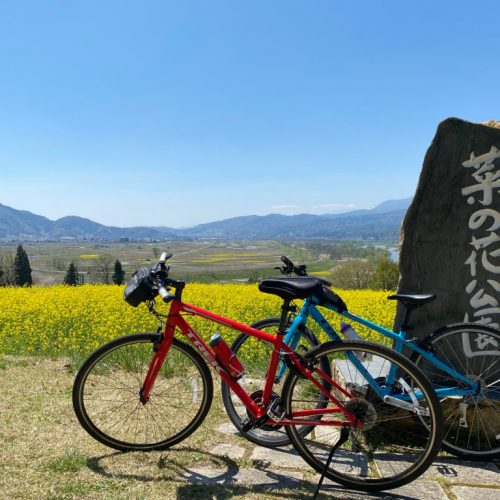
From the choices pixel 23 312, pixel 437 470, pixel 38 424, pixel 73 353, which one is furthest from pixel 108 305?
pixel 437 470

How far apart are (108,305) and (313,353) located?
21.2 ft

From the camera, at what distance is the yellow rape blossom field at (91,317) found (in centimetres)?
691

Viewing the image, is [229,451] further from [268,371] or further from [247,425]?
[268,371]

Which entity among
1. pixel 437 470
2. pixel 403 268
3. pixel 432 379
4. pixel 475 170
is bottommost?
pixel 437 470

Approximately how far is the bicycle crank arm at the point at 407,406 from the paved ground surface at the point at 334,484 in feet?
1.65

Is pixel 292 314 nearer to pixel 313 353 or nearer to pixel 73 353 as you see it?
pixel 313 353

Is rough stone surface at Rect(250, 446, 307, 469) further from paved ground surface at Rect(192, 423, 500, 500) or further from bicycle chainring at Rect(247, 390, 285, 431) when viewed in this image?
bicycle chainring at Rect(247, 390, 285, 431)

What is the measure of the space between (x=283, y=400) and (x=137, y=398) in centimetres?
140

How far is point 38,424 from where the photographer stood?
3725mm

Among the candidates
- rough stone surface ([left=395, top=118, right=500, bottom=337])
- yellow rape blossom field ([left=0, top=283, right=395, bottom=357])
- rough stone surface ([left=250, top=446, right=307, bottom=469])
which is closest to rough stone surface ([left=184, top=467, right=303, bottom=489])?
rough stone surface ([left=250, top=446, right=307, bottom=469])

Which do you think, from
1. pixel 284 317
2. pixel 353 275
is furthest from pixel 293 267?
pixel 353 275

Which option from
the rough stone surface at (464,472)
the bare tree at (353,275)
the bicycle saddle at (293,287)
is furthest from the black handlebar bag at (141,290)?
the bare tree at (353,275)

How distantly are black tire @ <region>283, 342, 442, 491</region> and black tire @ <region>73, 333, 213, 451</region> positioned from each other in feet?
2.73

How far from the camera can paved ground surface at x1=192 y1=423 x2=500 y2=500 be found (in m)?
2.79
